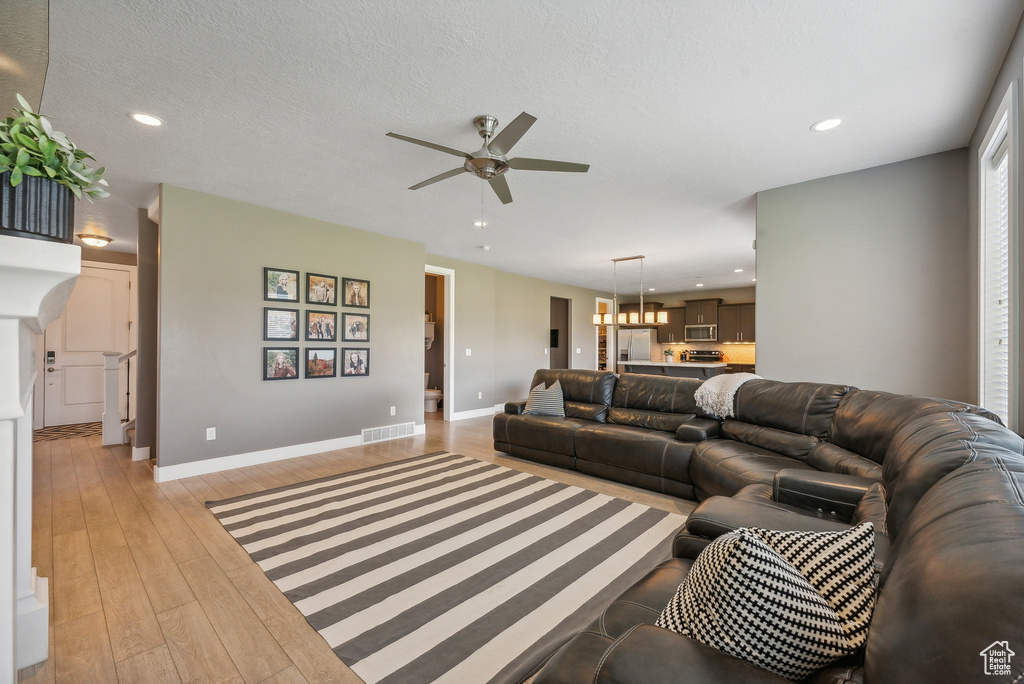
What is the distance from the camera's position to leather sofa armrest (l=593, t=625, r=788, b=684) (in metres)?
0.68

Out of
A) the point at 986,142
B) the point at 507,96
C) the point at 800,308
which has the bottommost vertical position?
the point at 800,308

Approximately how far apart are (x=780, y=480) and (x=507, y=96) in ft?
8.00

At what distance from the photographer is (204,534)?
265 centimetres

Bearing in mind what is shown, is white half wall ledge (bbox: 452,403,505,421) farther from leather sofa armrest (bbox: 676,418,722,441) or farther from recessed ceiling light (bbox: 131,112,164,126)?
recessed ceiling light (bbox: 131,112,164,126)

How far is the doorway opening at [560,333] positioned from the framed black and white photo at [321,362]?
229 inches

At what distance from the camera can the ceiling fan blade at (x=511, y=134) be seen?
2.19 meters

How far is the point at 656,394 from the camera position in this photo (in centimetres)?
426

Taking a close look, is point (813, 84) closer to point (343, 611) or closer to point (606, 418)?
point (606, 418)

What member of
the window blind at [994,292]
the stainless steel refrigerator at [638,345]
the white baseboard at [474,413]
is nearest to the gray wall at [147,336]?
the white baseboard at [474,413]

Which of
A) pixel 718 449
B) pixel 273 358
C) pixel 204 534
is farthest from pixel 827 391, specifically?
pixel 273 358

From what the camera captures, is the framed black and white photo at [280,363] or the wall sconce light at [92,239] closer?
the framed black and white photo at [280,363]

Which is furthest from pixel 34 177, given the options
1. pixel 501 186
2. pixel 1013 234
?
pixel 1013 234

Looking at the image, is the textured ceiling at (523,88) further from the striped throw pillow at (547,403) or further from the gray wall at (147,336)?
the striped throw pillow at (547,403)

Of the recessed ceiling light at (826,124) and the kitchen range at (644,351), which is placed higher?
the recessed ceiling light at (826,124)
